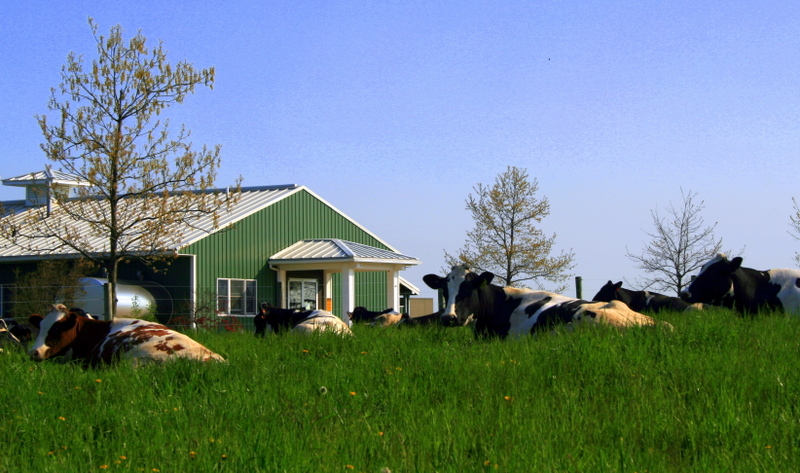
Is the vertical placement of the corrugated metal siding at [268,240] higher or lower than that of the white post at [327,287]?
higher

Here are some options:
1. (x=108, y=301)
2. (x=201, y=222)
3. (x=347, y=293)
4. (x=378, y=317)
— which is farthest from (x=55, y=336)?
(x=347, y=293)

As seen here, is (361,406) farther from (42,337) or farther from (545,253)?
(545,253)

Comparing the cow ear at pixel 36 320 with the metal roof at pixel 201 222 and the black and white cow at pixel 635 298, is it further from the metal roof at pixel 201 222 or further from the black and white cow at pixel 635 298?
the metal roof at pixel 201 222

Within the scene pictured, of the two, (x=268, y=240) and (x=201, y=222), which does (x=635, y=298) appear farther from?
(x=268, y=240)

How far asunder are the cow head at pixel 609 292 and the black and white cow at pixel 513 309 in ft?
12.0

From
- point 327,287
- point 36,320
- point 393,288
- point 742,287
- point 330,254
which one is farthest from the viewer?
point 393,288

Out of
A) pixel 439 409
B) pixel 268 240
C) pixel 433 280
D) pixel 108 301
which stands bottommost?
pixel 439 409

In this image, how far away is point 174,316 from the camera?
2998 centimetres

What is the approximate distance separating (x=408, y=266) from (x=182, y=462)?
33.4 m

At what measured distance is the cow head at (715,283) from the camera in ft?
44.4

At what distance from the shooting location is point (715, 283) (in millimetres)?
13594

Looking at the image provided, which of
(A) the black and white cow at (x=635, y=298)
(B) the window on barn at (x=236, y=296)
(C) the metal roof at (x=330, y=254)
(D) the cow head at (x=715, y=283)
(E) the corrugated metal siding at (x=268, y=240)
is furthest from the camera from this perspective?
(C) the metal roof at (x=330, y=254)

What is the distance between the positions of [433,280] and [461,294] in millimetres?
1661

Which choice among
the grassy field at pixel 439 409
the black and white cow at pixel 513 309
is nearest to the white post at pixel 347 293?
the black and white cow at pixel 513 309
